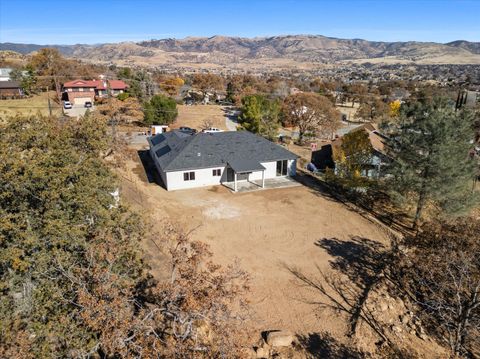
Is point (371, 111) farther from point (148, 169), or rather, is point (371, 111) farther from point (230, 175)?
point (148, 169)

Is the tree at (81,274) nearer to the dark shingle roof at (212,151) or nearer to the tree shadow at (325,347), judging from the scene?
the tree shadow at (325,347)

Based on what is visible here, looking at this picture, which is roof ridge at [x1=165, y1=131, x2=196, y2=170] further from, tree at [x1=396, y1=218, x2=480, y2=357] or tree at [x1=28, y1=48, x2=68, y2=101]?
tree at [x1=28, y1=48, x2=68, y2=101]

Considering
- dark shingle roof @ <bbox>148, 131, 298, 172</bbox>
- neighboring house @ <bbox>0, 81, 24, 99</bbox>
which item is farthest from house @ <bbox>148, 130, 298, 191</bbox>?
neighboring house @ <bbox>0, 81, 24, 99</bbox>

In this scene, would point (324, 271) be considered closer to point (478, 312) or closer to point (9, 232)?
point (478, 312)

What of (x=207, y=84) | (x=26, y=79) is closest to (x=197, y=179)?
(x=26, y=79)

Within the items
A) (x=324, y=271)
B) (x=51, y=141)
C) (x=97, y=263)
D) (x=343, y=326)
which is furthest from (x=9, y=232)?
(x=324, y=271)
